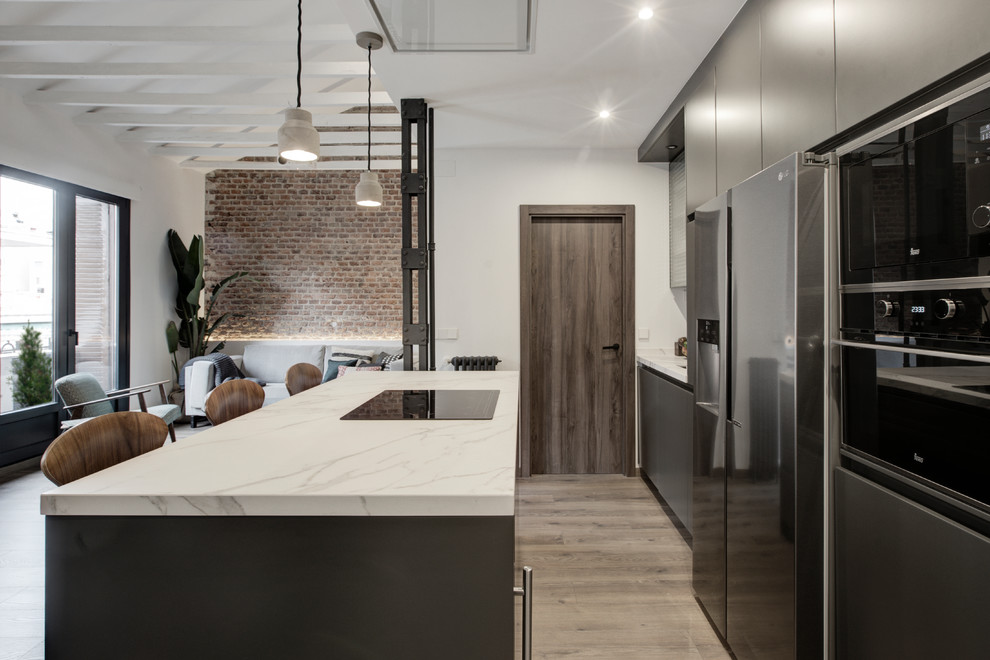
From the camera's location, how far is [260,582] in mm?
947

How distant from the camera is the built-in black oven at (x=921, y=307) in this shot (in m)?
1.00

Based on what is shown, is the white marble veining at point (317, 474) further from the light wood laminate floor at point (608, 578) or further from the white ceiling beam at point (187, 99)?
the white ceiling beam at point (187, 99)

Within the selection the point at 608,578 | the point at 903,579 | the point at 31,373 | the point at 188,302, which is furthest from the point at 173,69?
the point at 903,579

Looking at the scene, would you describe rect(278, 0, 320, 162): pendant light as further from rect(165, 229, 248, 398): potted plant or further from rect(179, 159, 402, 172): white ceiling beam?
rect(165, 229, 248, 398): potted plant

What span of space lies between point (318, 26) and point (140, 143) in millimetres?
3046

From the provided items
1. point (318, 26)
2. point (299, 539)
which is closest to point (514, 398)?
point (299, 539)

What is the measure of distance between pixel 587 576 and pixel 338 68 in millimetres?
3532

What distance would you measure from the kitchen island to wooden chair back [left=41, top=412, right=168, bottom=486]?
0.36 meters

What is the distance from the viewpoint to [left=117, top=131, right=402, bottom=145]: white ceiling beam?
490 centimetres

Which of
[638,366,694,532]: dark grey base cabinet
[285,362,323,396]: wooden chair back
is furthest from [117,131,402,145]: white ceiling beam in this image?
[638,366,694,532]: dark grey base cabinet

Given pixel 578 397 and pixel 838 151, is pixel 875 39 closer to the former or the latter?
pixel 838 151

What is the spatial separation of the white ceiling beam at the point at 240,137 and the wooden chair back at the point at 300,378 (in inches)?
115

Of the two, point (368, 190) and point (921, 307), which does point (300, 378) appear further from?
point (921, 307)

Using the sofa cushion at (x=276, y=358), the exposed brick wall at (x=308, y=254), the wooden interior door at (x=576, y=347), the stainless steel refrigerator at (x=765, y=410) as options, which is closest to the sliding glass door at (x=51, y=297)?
the sofa cushion at (x=276, y=358)
